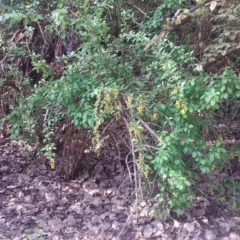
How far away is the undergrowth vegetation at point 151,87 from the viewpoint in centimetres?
318

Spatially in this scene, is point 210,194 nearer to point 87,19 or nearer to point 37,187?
point 37,187

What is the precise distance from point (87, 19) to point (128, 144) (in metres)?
1.03

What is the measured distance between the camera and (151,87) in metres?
3.48

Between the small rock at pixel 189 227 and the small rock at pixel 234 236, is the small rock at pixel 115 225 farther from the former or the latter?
the small rock at pixel 234 236

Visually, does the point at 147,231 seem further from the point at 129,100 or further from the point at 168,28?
the point at 168,28

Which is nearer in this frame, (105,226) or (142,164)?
(142,164)

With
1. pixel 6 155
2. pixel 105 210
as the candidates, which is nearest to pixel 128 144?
pixel 105 210

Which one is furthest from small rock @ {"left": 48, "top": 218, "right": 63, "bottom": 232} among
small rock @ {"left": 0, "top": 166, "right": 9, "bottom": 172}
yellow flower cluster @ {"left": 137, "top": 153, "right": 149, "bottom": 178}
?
small rock @ {"left": 0, "top": 166, "right": 9, "bottom": 172}

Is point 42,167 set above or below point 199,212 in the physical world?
above

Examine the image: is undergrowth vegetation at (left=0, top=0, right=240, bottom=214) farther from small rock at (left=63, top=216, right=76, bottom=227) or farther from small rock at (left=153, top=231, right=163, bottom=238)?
small rock at (left=63, top=216, right=76, bottom=227)

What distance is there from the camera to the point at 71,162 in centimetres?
452

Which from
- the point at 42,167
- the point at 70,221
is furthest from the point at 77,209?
the point at 42,167

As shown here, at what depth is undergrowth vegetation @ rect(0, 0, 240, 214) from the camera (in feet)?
10.4

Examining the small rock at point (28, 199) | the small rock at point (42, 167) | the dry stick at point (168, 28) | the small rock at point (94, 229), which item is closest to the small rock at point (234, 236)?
the small rock at point (94, 229)
